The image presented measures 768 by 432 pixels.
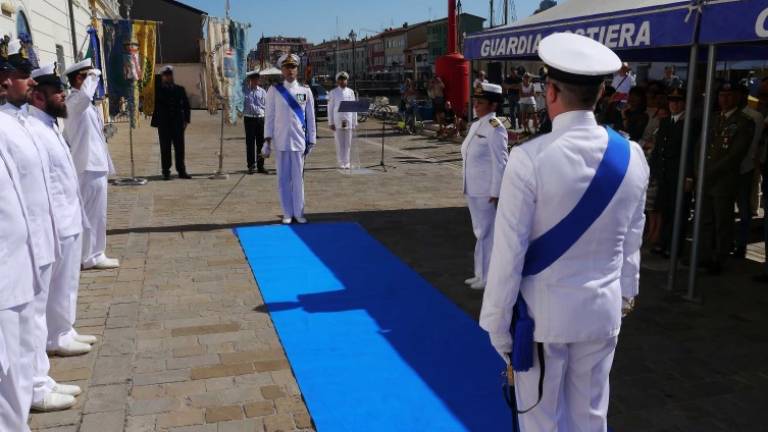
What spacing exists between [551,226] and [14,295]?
2.41 meters

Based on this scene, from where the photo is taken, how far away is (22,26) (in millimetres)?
11273

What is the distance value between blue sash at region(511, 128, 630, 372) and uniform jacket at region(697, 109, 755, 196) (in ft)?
14.9

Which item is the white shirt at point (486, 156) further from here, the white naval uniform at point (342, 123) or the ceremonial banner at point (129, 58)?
the white naval uniform at point (342, 123)

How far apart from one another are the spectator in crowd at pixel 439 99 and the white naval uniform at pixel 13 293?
1797 centimetres

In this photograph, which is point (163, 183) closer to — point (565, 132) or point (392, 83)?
point (565, 132)

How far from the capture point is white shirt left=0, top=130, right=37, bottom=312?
2.86 meters

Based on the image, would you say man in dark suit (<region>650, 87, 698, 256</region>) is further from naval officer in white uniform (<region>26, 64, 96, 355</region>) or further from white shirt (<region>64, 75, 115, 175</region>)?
white shirt (<region>64, 75, 115, 175</region>)

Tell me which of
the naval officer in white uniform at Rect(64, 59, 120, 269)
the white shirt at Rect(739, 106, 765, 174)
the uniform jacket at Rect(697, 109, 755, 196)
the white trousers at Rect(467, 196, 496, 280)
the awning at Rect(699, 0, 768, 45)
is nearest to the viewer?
the awning at Rect(699, 0, 768, 45)

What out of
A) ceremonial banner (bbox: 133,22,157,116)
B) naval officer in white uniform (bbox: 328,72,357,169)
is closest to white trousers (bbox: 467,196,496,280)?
naval officer in white uniform (bbox: 328,72,357,169)

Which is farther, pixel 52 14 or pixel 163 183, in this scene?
pixel 52 14

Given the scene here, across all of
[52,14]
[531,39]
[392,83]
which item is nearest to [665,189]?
[531,39]

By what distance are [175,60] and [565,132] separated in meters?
46.3

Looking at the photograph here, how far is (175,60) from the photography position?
44844mm

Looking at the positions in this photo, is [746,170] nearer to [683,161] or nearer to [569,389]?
[683,161]
